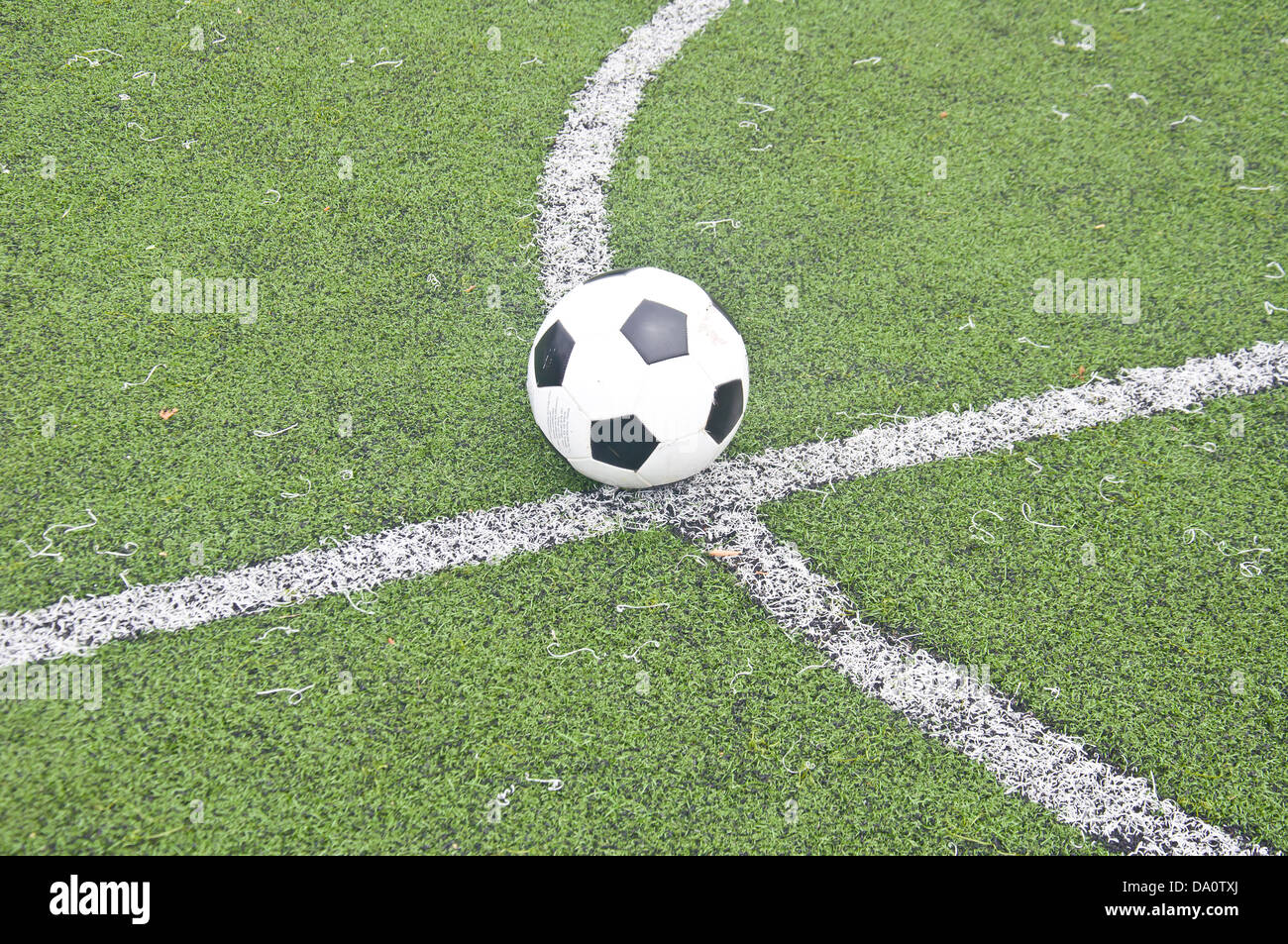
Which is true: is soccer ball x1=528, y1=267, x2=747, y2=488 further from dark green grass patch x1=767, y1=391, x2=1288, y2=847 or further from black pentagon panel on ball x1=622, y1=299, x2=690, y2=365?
dark green grass patch x1=767, y1=391, x2=1288, y2=847

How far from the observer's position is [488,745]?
2.40 metres

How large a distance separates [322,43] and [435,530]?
8.80ft

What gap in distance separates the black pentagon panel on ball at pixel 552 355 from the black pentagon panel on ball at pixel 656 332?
0.64ft

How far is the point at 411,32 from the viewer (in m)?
4.05

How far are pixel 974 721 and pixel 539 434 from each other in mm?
1703

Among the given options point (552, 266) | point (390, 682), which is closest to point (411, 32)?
point (552, 266)

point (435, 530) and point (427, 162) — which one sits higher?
point (427, 162)

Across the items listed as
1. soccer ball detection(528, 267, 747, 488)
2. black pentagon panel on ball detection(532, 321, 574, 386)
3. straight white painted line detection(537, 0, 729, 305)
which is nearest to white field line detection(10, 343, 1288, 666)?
soccer ball detection(528, 267, 747, 488)

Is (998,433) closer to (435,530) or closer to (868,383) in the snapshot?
(868,383)

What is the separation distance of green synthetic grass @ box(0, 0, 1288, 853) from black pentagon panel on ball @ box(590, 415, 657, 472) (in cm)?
33

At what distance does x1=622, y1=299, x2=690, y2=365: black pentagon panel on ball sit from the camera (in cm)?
250

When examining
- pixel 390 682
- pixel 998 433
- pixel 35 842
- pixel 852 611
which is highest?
pixel 998 433

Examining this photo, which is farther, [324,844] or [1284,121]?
[1284,121]

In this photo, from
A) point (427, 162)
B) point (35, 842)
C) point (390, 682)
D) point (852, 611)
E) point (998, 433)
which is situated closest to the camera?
point (35, 842)
